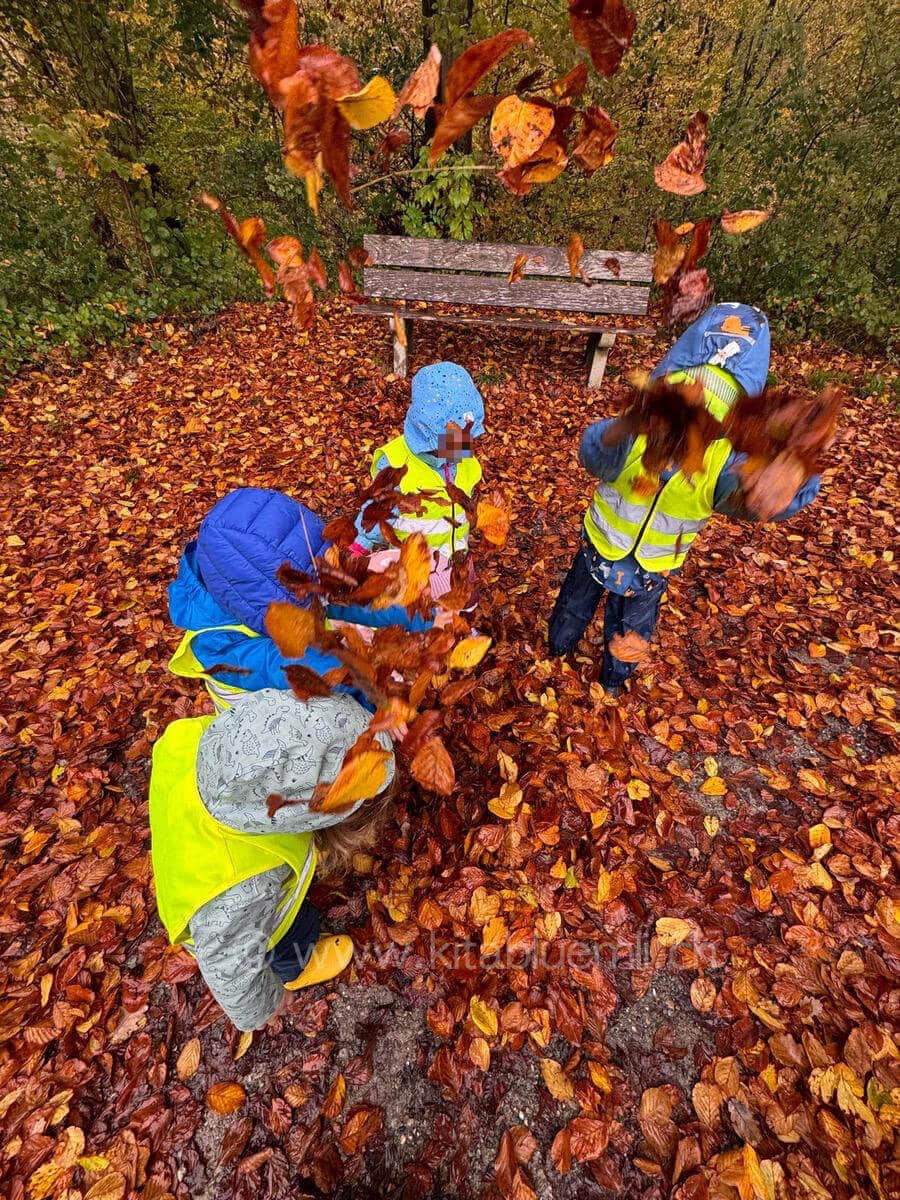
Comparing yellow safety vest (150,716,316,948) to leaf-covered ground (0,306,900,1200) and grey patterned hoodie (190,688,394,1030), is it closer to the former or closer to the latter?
grey patterned hoodie (190,688,394,1030)

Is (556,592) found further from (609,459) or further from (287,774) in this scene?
(287,774)

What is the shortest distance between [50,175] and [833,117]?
8407 mm

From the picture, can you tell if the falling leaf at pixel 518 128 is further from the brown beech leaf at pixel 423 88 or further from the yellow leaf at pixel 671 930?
the yellow leaf at pixel 671 930

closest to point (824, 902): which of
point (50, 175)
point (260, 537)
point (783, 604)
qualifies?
point (783, 604)

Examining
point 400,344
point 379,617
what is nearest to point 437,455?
point 379,617

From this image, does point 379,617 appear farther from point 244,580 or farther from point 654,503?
point 654,503

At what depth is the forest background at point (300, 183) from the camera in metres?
5.38

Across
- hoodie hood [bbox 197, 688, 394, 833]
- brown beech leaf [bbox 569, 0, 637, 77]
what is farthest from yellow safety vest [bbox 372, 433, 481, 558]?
brown beech leaf [bbox 569, 0, 637, 77]

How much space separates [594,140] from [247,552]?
1.62 meters

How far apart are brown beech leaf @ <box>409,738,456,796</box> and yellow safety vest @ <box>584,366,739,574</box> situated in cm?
130

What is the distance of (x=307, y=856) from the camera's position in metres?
1.68

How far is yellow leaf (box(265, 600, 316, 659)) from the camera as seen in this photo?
1407 mm

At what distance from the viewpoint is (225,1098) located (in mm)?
1923

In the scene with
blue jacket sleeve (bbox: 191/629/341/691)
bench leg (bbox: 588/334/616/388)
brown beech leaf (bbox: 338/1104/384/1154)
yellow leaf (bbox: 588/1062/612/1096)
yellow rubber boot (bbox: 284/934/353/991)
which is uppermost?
blue jacket sleeve (bbox: 191/629/341/691)
